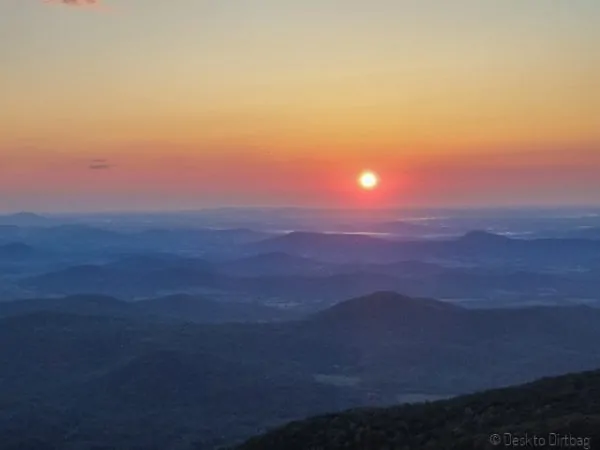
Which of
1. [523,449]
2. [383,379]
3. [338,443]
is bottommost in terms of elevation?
[383,379]

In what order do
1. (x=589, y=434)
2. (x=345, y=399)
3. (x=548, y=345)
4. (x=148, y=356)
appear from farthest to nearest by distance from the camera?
(x=548, y=345) < (x=148, y=356) < (x=345, y=399) < (x=589, y=434)

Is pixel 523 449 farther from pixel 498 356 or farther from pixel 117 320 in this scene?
pixel 117 320

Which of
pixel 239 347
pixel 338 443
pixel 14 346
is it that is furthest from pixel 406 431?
pixel 14 346

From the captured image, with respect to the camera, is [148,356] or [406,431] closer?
[406,431]

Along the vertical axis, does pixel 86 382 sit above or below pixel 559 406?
below

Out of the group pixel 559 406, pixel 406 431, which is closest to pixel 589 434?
pixel 559 406

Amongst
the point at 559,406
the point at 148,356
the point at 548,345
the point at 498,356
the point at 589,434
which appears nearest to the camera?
the point at 589,434
